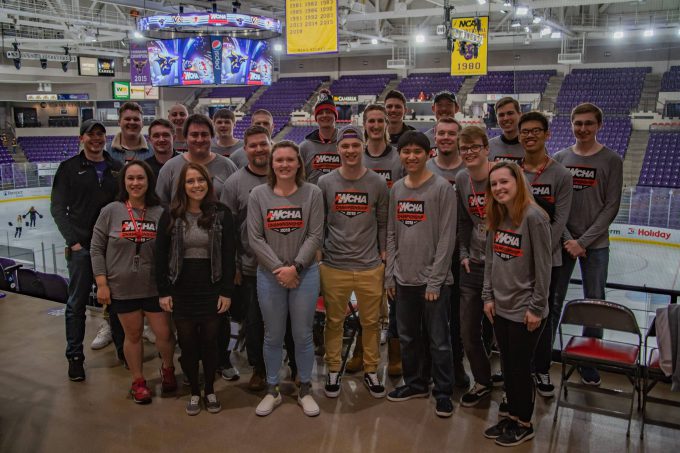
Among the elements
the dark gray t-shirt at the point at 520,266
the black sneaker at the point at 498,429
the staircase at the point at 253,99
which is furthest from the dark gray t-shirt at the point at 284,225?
the staircase at the point at 253,99

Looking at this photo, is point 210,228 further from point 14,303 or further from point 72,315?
point 14,303

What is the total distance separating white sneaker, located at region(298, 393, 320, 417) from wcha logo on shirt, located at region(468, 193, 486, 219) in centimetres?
153

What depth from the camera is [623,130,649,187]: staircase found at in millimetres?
14470

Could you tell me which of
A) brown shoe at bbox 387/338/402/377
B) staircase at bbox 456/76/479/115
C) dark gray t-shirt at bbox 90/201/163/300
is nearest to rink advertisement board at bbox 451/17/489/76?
staircase at bbox 456/76/479/115

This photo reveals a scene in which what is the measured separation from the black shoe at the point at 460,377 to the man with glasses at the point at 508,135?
1440mm

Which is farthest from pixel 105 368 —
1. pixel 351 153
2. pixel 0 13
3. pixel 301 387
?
pixel 0 13

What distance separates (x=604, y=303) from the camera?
3.26 metres

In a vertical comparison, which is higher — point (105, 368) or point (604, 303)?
point (604, 303)

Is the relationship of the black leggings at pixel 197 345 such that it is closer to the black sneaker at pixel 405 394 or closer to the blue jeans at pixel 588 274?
the black sneaker at pixel 405 394

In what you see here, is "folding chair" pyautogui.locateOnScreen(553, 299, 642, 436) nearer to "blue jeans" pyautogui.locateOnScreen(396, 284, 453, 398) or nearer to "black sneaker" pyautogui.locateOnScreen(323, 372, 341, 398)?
"blue jeans" pyautogui.locateOnScreen(396, 284, 453, 398)

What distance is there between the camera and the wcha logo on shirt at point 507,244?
2988 mm

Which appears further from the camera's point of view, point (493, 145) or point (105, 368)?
point (105, 368)

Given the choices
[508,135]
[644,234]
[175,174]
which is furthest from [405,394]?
[644,234]

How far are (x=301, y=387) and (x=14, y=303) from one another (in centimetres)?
375
